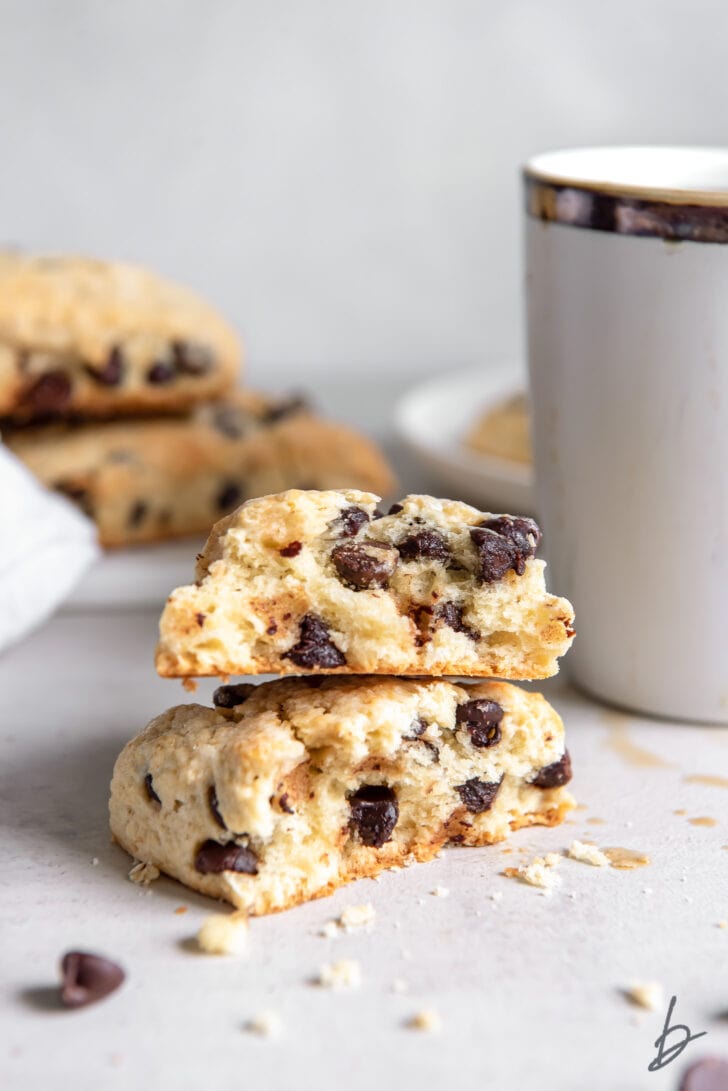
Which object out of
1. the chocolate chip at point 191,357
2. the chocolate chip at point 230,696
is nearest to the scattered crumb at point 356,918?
the chocolate chip at point 230,696

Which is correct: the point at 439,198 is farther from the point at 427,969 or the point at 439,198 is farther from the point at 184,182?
the point at 427,969

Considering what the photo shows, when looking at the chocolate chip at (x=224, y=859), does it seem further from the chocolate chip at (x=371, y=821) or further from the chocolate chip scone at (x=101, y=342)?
the chocolate chip scone at (x=101, y=342)

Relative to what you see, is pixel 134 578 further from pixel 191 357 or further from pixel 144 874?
pixel 144 874

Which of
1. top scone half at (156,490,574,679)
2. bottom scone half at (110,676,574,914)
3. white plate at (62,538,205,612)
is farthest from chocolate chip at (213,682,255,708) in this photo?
white plate at (62,538,205,612)

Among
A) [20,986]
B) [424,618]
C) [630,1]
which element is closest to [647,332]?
[424,618]

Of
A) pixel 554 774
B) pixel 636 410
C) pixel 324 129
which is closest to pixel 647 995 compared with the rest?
pixel 554 774
